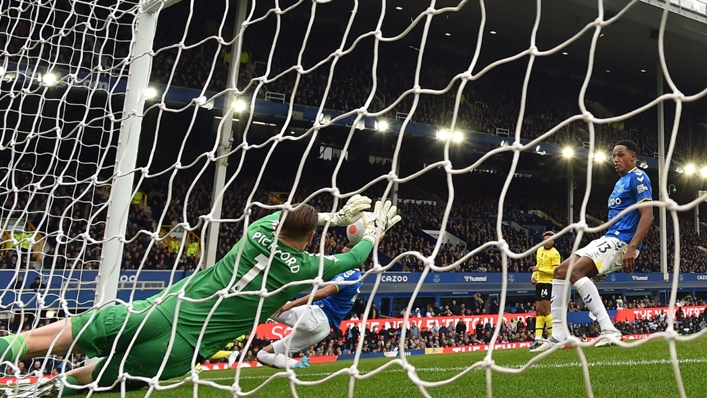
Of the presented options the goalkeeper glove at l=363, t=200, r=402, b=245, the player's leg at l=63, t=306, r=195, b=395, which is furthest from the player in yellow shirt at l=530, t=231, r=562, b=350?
the player's leg at l=63, t=306, r=195, b=395

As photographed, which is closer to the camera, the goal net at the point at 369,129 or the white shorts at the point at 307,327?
the white shorts at the point at 307,327

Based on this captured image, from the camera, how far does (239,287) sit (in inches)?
123

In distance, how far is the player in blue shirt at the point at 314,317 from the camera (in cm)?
512

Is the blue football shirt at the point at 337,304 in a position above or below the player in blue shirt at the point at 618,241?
below

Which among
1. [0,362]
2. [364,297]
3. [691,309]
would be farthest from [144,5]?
[691,309]

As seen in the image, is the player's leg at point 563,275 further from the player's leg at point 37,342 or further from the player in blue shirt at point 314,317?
the player's leg at point 37,342

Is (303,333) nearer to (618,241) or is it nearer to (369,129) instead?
(618,241)

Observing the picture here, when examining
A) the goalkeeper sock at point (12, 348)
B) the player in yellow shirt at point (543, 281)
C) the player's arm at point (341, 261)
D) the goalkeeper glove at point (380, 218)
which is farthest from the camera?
the player in yellow shirt at point (543, 281)

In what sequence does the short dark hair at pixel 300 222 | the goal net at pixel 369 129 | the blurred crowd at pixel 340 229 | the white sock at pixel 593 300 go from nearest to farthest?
the short dark hair at pixel 300 222 → the white sock at pixel 593 300 → the goal net at pixel 369 129 → the blurred crowd at pixel 340 229

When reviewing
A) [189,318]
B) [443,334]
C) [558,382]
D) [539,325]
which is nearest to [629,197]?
[558,382]

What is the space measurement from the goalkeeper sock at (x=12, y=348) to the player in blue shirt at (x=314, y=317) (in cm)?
226

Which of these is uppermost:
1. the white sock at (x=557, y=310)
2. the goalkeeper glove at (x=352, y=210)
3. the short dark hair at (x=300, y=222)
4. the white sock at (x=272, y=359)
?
the goalkeeper glove at (x=352, y=210)

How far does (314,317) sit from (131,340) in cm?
240

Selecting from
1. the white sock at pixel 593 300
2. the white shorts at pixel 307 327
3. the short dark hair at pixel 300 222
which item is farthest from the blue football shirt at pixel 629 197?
the short dark hair at pixel 300 222
